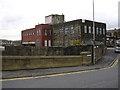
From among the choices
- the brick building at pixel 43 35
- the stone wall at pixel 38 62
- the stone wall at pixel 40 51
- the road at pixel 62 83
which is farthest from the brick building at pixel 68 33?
the road at pixel 62 83

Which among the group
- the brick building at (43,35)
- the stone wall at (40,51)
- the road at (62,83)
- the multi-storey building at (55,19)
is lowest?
the road at (62,83)

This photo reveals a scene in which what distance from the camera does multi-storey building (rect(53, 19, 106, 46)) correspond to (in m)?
35.6

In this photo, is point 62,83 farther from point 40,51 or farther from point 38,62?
point 40,51

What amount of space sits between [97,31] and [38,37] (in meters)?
18.8

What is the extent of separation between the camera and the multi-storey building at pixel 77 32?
35.6 meters

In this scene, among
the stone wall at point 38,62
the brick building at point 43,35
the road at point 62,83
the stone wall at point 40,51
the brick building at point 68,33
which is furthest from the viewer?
the brick building at point 43,35

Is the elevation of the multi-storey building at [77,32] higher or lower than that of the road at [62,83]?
higher

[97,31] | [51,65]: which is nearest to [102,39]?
[97,31]

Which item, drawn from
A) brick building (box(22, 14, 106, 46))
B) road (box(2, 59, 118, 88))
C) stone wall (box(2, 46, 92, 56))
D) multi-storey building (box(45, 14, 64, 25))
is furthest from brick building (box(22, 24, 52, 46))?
road (box(2, 59, 118, 88))

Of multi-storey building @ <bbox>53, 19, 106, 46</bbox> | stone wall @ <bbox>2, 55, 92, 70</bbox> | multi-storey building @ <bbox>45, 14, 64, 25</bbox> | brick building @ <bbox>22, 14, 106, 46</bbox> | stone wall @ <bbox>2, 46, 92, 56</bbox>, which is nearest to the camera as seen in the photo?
stone wall @ <bbox>2, 55, 92, 70</bbox>

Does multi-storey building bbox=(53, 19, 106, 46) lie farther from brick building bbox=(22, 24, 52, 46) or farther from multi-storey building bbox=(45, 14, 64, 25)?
multi-storey building bbox=(45, 14, 64, 25)

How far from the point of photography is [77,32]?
1410 inches

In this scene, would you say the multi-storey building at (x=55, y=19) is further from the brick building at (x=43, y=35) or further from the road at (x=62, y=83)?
the road at (x=62, y=83)

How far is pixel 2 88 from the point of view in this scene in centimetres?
646
